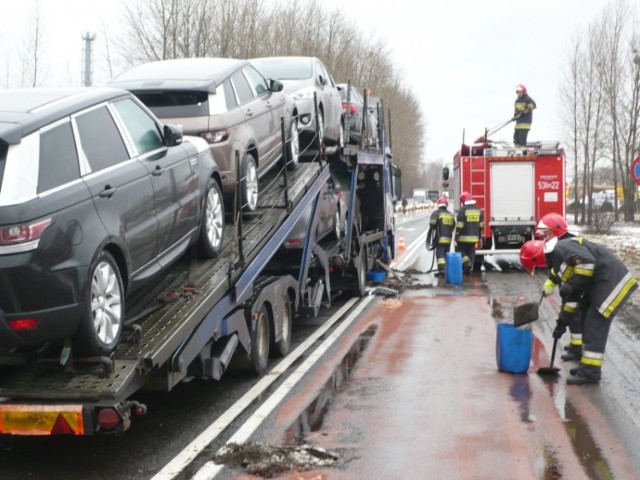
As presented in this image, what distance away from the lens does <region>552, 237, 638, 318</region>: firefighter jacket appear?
335 inches

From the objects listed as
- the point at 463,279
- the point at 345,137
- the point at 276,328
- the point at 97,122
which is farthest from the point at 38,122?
the point at 463,279

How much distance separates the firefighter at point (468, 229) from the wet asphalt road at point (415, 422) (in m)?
7.97

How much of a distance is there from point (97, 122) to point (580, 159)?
4388 cm

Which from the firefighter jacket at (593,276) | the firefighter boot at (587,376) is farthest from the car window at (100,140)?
the firefighter boot at (587,376)

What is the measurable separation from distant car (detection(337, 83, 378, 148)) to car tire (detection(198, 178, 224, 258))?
19.9 feet

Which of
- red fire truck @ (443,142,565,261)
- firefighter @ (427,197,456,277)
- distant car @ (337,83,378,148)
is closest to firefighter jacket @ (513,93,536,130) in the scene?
red fire truck @ (443,142,565,261)

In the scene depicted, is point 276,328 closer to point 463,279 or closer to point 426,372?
point 426,372

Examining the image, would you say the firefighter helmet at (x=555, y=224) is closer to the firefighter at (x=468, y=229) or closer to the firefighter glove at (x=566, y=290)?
the firefighter glove at (x=566, y=290)

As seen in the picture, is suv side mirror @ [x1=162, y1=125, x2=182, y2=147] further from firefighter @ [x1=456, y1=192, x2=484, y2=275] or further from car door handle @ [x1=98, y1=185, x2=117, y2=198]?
firefighter @ [x1=456, y1=192, x2=484, y2=275]

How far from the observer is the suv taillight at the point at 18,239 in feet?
16.6

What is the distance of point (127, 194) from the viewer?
6141 mm

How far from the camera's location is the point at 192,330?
675 centimetres

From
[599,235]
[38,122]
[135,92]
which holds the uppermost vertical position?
[135,92]

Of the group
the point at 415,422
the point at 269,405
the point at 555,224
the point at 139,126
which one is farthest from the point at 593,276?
the point at 139,126
